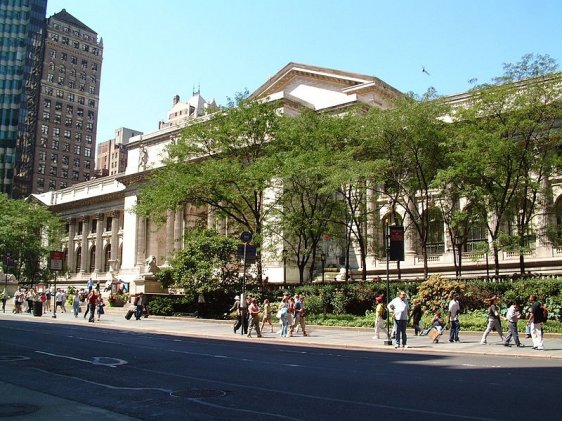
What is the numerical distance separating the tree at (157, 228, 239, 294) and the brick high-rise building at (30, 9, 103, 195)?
89.1 metres

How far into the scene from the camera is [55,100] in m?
125

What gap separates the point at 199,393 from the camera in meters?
10.6

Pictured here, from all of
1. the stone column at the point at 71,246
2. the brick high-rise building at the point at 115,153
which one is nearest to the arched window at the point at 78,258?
the stone column at the point at 71,246

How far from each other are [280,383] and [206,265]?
28.2 metres

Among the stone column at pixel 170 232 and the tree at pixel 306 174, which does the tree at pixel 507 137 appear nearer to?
the tree at pixel 306 174

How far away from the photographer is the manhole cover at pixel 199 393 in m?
10.3

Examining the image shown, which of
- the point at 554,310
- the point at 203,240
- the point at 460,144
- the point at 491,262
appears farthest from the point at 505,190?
the point at 203,240

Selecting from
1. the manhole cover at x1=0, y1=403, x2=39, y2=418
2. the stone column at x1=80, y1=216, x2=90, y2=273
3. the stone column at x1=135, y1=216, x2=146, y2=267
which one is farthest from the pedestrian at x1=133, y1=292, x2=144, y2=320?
the stone column at x1=80, y1=216, x2=90, y2=273

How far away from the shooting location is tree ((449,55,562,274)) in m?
30.5

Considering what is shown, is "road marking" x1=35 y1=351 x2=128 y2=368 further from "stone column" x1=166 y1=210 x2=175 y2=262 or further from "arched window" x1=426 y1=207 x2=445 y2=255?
"stone column" x1=166 y1=210 x2=175 y2=262

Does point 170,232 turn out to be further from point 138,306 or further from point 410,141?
point 410,141

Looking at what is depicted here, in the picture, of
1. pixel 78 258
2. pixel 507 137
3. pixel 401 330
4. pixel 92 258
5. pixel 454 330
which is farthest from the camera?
pixel 78 258

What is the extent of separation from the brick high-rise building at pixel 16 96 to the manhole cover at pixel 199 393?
392 feet

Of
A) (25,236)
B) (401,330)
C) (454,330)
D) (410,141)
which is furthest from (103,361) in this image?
(25,236)
